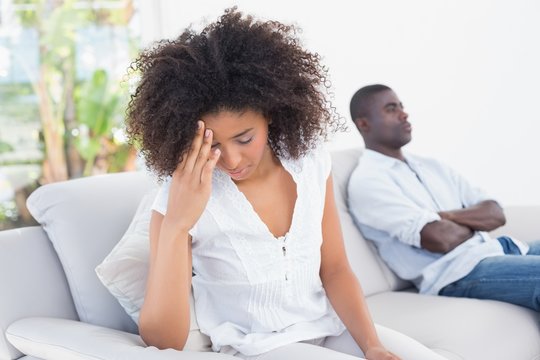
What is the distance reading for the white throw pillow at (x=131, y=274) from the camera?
1.75 metres

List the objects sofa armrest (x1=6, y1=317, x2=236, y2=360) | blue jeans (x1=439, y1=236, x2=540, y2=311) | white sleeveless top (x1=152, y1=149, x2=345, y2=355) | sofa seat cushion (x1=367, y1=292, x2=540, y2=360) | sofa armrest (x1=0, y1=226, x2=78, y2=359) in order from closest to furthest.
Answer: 1. sofa armrest (x1=6, y1=317, x2=236, y2=360)
2. white sleeveless top (x1=152, y1=149, x2=345, y2=355)
3. sofa armrest (x1=0, y1=226, x2=78, y2=359)
4. sofa seat cushion (x1=367, y1=292, x2=540, y2=360)
5. blue jeans (x1=439, y1=236, x2=540, y2=311)

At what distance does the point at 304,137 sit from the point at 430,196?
3.87 feet

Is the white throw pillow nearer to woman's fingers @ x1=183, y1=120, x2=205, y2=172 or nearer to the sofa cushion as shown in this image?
the sofa cushion

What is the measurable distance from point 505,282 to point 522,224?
1.95 ft

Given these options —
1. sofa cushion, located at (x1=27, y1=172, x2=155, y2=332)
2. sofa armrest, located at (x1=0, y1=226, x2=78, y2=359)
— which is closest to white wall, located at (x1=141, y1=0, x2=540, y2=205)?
sofa cushion, located at (x1=27, y1=172, x2=155, y2=332)

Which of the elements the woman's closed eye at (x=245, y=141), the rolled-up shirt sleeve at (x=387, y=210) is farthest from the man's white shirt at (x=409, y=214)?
the woman's closed eye at (x=245, y=141)

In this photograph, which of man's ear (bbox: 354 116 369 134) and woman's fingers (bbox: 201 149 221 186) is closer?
woman's fingers (bbox: 201 149 221 186)

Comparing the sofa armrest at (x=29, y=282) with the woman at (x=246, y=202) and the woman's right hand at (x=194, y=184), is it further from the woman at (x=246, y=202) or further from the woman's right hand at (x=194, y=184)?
the woman's right hand at (x=194, y=184)

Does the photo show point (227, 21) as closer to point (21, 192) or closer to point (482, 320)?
point (482, 320)

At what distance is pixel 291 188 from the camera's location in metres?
1.80

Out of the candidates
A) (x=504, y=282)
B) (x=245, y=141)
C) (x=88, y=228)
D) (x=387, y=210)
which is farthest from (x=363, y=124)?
(x=245, y=141)

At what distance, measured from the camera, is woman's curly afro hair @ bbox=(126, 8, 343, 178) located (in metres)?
1.53

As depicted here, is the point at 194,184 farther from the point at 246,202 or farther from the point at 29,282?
the point at 29,282

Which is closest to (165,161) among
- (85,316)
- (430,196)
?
(85,316)
